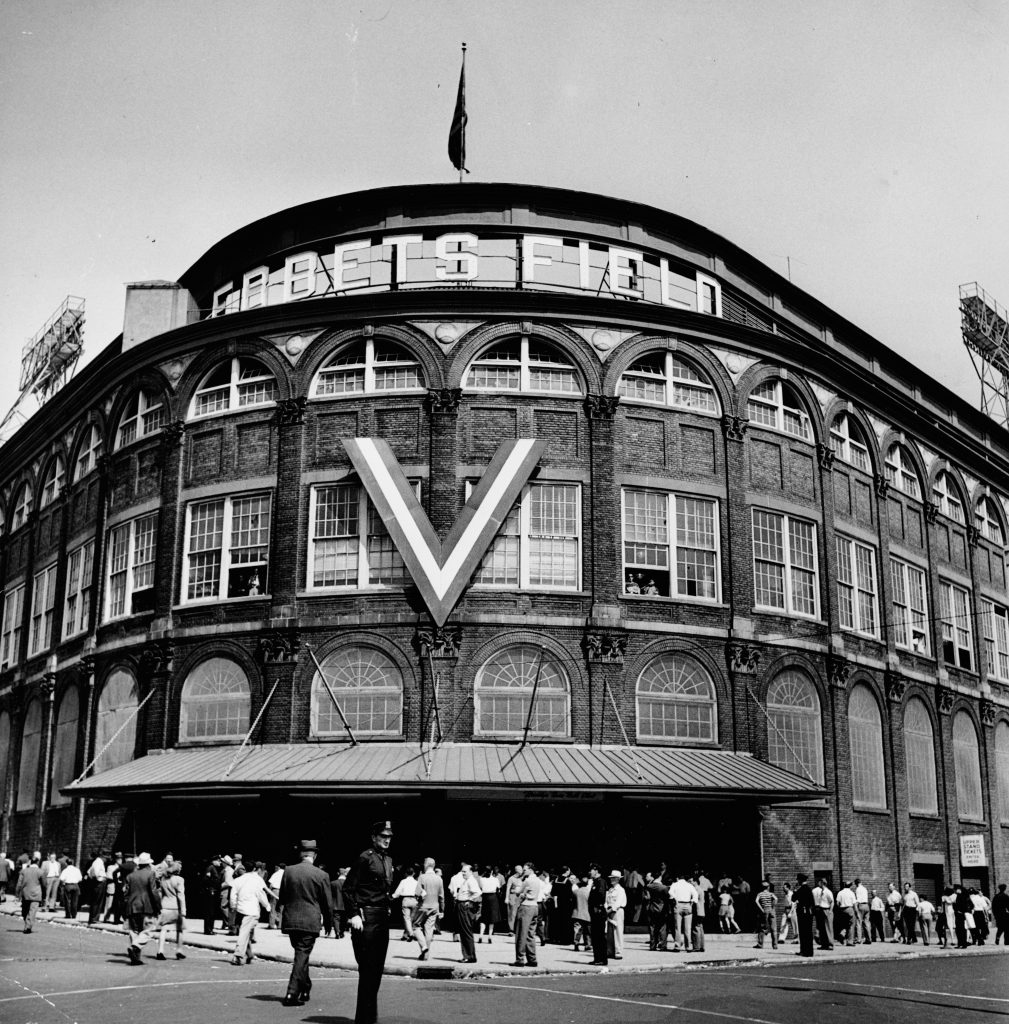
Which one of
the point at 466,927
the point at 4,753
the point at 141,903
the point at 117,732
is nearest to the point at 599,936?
the point at 466,927

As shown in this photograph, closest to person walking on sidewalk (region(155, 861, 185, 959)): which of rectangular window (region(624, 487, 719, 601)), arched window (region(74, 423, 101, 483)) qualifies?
rectangular window (region(624, 487, 719, 601))

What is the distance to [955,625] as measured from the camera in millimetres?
44562

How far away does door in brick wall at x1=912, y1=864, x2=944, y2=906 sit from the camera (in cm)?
3916

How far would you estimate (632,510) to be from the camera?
111ft

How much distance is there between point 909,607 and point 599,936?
22.5m

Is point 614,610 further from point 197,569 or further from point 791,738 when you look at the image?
point 197,569

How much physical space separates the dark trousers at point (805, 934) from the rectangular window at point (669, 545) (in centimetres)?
947

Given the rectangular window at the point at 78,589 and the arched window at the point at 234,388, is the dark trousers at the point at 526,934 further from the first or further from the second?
the rectangular window at the point at 78,589

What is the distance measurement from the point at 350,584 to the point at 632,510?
731cm

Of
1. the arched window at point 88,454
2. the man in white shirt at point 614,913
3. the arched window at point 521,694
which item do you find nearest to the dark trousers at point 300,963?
the man in white shirt at point 614,913

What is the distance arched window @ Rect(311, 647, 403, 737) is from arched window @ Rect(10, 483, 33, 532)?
2003 cm

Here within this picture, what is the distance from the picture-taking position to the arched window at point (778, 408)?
36750mm

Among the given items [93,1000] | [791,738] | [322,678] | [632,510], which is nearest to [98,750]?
[322,678]

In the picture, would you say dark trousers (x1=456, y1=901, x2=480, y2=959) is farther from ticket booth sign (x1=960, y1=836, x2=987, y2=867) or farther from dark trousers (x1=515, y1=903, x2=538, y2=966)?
ticket booth sign (x1=960, y1=836, x2=987, y2=867)
